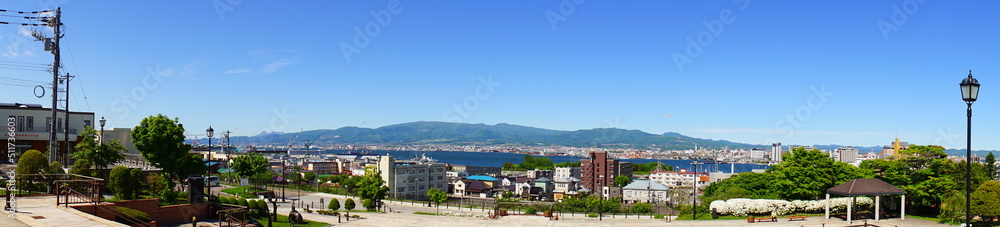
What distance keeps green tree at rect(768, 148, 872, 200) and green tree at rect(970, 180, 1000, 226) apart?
8.12m

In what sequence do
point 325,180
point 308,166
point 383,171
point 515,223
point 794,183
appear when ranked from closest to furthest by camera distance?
point 515,223
point 794,183
point 383,171
point 325,180
point 308,166

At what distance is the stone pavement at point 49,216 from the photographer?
52.0 ft

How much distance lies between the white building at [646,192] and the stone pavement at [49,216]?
67348 mm

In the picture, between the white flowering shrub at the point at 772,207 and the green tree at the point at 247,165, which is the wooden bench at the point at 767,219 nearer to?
the white flowering shrub at the point at 772,207

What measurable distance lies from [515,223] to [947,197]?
20002 mm

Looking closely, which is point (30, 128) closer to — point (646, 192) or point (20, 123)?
point (20, 123)

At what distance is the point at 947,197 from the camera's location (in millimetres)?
29625

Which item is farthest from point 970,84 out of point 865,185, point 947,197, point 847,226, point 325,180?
point 325,180

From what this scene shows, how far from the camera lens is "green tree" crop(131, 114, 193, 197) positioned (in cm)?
2766

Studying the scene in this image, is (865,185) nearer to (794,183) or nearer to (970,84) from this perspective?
(794,183)

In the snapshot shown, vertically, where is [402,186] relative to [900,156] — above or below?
below

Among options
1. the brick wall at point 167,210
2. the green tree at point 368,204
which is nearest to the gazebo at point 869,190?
the brick wall at point 167,210

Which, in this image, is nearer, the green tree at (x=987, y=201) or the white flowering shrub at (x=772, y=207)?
the green tree at (x=987, y=201)

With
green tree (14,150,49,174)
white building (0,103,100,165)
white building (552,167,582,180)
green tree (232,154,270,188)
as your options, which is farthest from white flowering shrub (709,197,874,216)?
white building (552,167,582,180)
